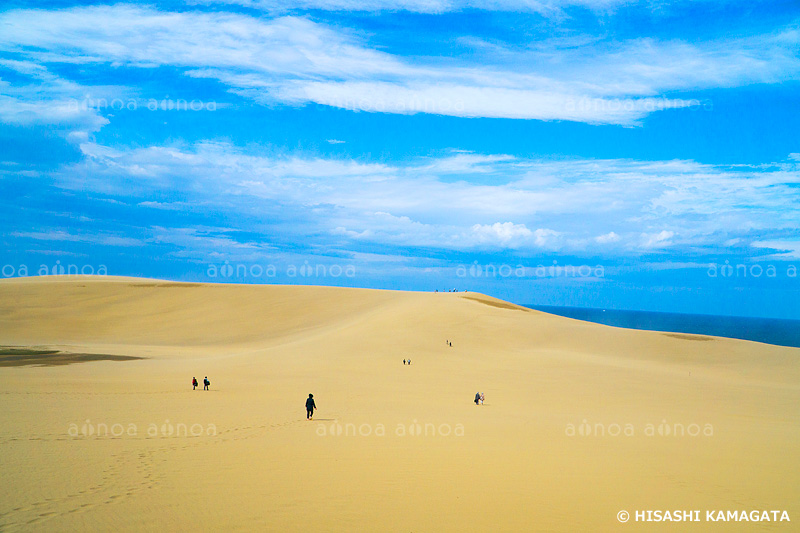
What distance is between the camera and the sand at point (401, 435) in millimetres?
8141

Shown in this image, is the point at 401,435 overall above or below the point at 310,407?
below

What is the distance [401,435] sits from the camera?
13781 mm

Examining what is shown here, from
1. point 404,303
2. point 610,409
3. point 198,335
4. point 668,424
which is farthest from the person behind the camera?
point 404,303

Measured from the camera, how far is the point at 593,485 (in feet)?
32.1

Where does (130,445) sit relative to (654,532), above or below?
above

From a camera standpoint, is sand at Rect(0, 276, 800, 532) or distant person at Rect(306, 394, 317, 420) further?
distant person at Rect(306, 394, 317, 420)

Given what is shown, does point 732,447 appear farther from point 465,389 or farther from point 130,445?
point 130,445

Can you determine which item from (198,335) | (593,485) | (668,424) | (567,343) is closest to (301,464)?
(593,485)

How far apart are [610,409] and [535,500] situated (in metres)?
12.6

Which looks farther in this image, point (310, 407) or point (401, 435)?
point (310, 407)

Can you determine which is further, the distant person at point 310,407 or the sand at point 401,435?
the distant person at point 310,407

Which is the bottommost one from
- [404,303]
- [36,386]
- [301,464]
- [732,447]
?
[732,447]

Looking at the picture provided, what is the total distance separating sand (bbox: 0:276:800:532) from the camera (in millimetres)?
8141

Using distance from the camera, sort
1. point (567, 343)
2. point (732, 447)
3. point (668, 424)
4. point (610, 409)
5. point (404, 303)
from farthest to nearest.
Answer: point (404, 303), point (567, 343), point (610, 409), point (668, 424), point (732, 447)
